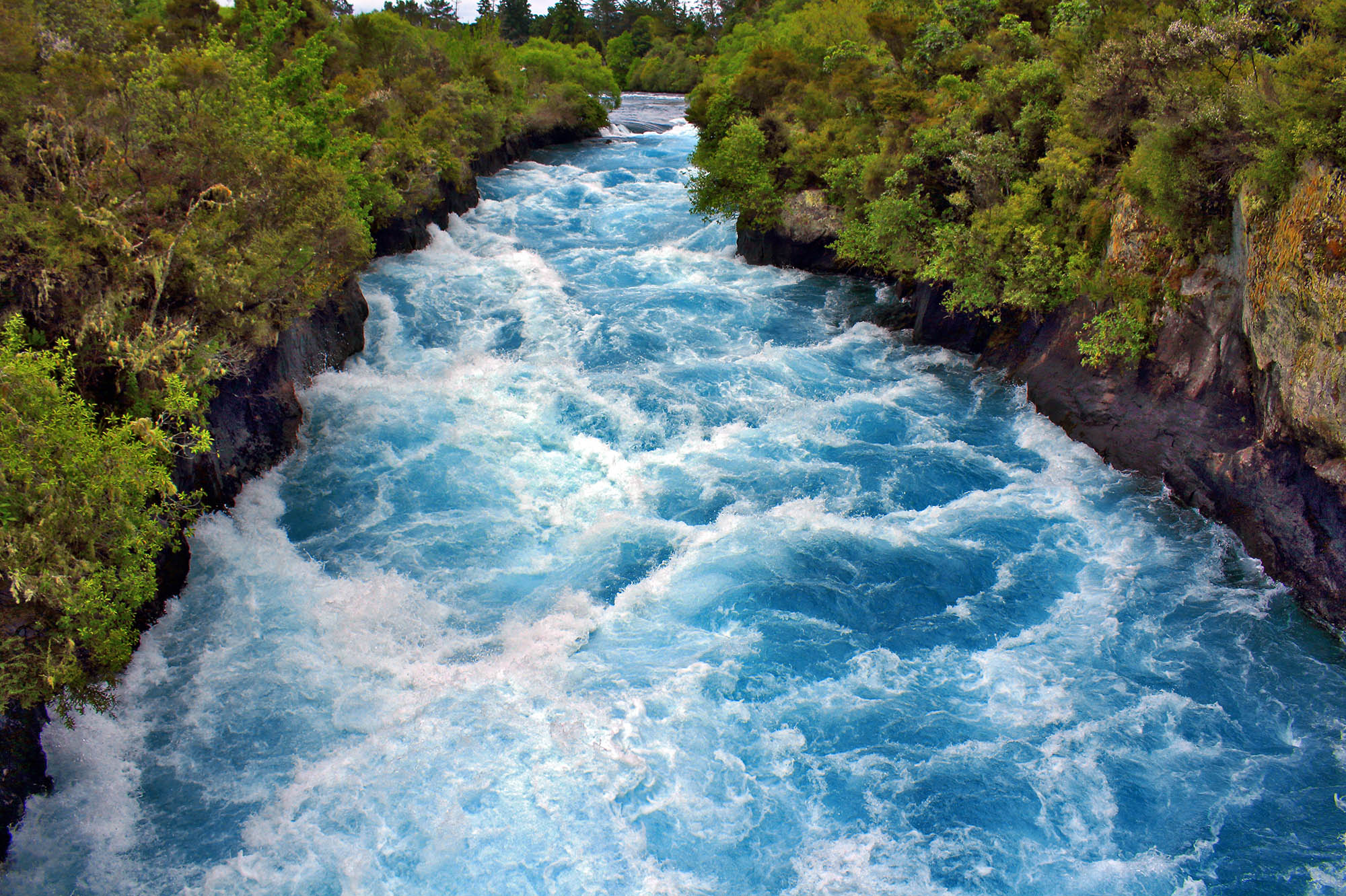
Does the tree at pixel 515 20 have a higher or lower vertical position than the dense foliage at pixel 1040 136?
higher

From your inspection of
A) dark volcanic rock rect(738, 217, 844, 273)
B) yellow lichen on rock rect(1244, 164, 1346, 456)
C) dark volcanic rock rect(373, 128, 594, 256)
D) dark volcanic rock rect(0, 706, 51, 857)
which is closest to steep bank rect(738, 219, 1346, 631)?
yellow lichen on rock rect(1244, 164, 1346, 456)

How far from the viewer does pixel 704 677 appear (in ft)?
35.2

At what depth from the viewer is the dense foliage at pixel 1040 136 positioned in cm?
1247

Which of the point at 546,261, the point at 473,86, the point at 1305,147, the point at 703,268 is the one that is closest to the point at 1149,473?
the point at 1305,147

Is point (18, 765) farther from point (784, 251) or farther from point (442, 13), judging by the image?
point (442, 13)

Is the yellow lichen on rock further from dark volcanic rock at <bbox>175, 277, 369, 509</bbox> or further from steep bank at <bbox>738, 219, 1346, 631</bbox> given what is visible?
dark volcanic rock at <bbox>175, 277, 369, 509</bbox>

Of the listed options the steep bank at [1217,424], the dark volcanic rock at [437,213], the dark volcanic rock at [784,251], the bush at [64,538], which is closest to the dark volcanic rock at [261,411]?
the bush at [64,538]

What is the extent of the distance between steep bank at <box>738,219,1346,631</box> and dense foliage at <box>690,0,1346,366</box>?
559 mm

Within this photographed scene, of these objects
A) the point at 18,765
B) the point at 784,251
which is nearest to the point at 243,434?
the point at 18,765

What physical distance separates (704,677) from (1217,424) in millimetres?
9494

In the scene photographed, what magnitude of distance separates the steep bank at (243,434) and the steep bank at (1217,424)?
15.3m

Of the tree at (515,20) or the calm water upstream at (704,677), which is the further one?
the tree at (515,20)

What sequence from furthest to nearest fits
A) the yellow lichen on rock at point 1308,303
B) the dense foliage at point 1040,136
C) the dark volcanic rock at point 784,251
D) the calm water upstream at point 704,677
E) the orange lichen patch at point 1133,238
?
1. the dark volcanic rock at point 784,251
2. the orange lichen patch at point 1133,238
3. the dense foliage at point 1040,136
4. the yellow lichen on rock at point 1308,303
5. the calm water upstream at point 704,677

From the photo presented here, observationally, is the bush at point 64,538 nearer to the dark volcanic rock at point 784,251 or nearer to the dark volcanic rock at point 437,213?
the dark volcanic rock at point 437,213
